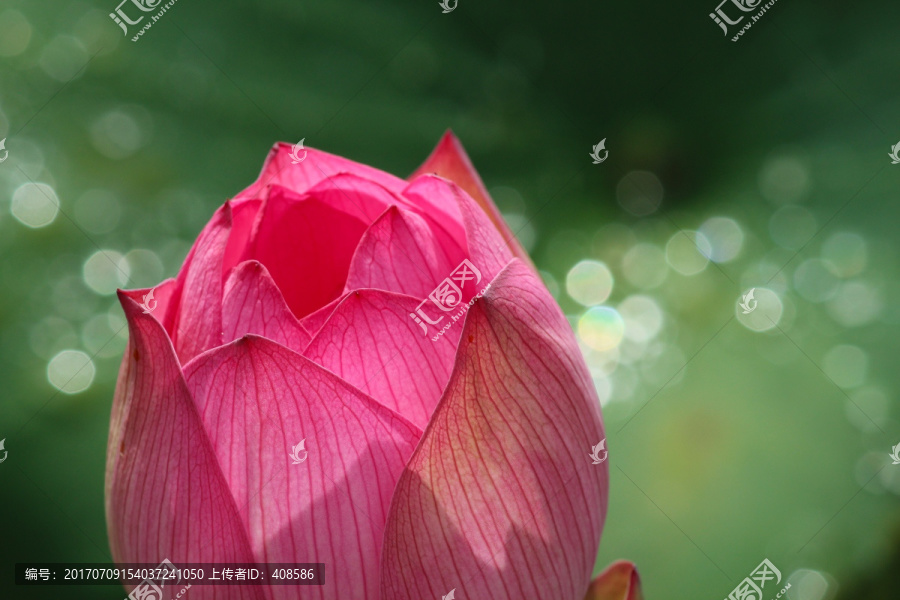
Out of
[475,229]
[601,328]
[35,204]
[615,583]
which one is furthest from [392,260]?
[35,204]

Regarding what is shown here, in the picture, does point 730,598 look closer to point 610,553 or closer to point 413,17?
point 610,553

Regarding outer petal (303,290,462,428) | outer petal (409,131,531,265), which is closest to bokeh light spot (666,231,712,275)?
outer petal (409,131,531,265)

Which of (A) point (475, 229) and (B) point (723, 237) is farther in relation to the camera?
(B) point (723, 237)

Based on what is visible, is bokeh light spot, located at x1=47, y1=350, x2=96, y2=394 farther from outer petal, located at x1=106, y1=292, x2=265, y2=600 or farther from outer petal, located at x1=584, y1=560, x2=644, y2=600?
outer petal, located at x1=584, y1=560, x2=644, y2=600

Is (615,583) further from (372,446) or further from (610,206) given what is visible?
(610,206)

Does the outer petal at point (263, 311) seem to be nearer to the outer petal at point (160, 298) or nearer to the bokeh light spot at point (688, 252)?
the outer petal at point (160, 298)

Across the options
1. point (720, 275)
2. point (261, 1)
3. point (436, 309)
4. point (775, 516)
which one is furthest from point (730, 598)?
point (261, 1)
